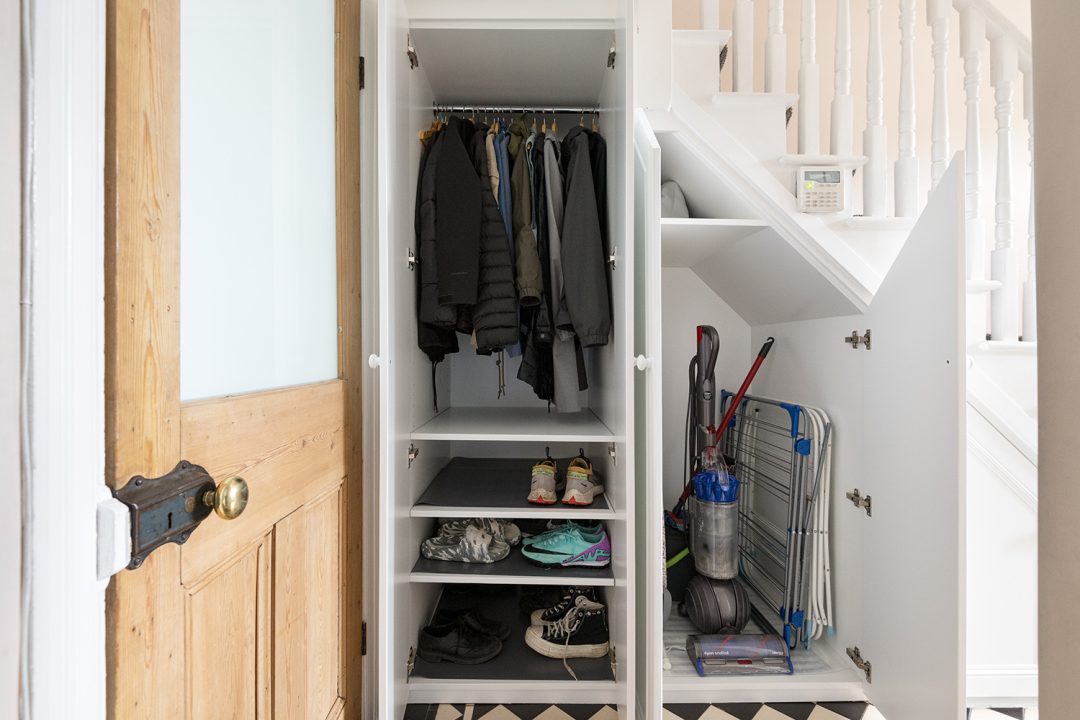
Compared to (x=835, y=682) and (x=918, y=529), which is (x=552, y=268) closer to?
(x=918, y=529)

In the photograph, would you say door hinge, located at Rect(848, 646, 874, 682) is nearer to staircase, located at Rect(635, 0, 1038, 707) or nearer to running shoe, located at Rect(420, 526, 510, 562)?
staircase, located at Rect(635, 0, 1038, 707)

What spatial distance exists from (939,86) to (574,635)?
2.14m

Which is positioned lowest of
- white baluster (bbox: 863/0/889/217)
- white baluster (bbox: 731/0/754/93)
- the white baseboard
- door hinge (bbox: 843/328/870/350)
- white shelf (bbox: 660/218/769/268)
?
the white baseboard

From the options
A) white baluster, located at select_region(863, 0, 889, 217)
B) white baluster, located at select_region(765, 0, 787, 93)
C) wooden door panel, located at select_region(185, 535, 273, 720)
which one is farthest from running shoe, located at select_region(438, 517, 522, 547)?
white baluster, located at select_region(765, 0, 787, 93)

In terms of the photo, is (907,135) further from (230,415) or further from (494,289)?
(230,415)

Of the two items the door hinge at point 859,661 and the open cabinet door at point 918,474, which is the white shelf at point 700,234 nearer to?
the open cabinet door at point 918,474

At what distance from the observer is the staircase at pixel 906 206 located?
1.52 meters

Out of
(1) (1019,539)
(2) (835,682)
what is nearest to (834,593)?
(2) (835,682)

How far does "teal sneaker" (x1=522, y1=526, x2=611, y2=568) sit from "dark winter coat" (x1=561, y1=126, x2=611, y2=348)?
1.92 feet

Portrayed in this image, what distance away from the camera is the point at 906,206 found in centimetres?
163

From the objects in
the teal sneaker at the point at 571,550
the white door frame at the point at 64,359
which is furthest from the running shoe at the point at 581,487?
the white door frame at the point at 64,359

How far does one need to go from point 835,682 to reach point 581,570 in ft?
3.00

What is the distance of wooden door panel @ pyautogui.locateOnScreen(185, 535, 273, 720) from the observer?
27.6 inches

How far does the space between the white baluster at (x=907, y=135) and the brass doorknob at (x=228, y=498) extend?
1930 millimetres
